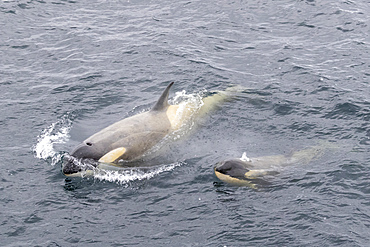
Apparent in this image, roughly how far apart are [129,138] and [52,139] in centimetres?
305

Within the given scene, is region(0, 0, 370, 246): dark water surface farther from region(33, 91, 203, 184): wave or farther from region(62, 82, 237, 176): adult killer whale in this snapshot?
region(62, 82, 237, 176): adult killer whale

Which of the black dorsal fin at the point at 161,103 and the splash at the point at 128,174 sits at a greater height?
the black dorsal fin at the point at 161,103

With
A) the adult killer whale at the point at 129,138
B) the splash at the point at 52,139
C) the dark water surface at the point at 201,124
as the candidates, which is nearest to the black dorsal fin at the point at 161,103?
the adult killer whale at the point at 129,138

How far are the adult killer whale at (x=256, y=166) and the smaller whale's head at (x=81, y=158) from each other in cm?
407

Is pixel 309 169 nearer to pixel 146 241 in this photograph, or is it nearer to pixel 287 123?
pixel 287 123

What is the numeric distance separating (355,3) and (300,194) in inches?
698

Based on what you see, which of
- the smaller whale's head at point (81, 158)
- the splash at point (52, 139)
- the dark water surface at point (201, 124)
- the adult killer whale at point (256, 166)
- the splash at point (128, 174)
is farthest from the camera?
the splash at point (52, 139)

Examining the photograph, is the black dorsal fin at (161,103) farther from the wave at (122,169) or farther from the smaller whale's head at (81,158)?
the smaller whale's head at (81,158)

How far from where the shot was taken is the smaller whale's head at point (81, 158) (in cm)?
1517

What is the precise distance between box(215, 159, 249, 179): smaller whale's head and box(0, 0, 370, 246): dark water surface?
18.2 inches

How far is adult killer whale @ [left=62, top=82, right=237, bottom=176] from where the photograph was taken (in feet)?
50.4

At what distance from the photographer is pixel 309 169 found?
50.7ft

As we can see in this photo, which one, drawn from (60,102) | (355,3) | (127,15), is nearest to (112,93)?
(60,102)

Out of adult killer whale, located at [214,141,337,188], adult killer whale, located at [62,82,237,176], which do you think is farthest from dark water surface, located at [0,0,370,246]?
adult killer whale, located at [62,82,237,176]
